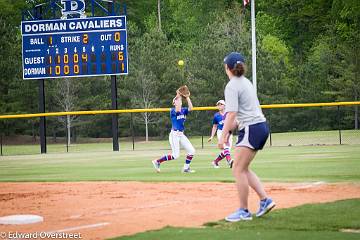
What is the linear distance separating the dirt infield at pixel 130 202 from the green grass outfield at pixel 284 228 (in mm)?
473

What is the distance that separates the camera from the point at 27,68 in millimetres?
31969

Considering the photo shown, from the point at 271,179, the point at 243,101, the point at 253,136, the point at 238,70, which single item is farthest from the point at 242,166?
the point at 271,179

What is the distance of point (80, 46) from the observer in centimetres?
3105

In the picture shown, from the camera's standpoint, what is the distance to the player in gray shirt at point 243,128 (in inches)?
348

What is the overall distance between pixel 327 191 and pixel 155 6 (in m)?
66.0

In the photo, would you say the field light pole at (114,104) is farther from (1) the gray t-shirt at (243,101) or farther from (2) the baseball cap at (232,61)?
(1) the gray t-shirt at (243,101)

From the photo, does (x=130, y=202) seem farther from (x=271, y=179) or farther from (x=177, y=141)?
(x=177, y=141)

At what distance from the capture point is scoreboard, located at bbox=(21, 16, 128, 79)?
101 ft

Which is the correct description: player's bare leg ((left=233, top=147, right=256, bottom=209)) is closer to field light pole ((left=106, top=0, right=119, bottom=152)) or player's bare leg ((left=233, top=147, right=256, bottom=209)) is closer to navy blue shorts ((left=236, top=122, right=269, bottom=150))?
navy blue shorts ((left=236, top=122, right=269, bottom=150))

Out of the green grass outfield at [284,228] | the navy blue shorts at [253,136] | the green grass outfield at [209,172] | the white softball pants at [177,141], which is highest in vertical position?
the navy blue shorts at [253,136]

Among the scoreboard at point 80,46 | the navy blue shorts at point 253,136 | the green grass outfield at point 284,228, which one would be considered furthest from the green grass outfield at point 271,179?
the scoreboard at point 80,46

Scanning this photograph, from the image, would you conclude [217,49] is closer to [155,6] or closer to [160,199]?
[155,6]

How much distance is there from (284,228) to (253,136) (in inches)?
48.2
